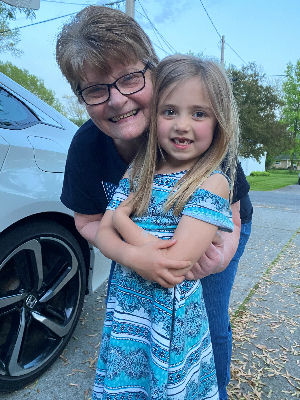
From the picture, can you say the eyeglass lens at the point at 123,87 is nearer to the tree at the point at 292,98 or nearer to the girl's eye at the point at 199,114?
the girl's eye at the point at 199,114

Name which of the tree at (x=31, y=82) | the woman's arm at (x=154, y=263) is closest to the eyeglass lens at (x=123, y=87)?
the woman's arm at (x=154, y=263)

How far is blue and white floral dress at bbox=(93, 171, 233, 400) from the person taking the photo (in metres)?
1.15

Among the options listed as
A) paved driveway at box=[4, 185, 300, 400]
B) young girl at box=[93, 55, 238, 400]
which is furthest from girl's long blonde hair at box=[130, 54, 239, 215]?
paved driveway at box=[4, 185, 300, 400]

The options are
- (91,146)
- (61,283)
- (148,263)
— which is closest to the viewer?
(148,263)

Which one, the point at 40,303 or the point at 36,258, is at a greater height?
the point at 36,258

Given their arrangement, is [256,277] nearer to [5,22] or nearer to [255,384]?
[255,384]

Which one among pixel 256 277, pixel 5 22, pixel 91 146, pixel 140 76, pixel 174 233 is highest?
pixel 5 22

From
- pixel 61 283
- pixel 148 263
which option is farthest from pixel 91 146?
pixel 61 283

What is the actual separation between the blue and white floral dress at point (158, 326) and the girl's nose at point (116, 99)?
0.32 m

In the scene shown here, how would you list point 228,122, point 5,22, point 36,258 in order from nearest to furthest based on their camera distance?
point 228,122, point 36,258, point 5,22

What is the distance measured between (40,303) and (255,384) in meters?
1.43

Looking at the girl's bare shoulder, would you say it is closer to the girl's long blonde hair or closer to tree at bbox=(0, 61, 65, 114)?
the girl's long blonde hair

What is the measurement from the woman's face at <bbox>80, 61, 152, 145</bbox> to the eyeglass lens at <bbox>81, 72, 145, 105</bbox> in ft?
0.05

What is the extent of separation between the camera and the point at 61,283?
6.85ft
